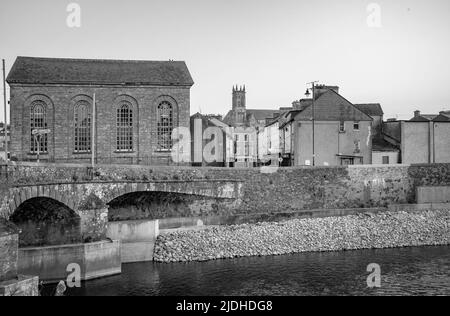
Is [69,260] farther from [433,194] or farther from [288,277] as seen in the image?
[433,194]

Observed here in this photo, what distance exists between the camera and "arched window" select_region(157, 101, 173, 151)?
39750 mm

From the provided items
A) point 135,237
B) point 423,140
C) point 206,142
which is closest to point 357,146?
point 423,140

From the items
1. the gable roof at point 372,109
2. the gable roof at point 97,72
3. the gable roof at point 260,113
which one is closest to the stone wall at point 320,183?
the gable roof at point 97,72

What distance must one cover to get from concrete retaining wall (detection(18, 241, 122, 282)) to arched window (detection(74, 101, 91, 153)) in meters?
16.2

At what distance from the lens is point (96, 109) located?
126ft

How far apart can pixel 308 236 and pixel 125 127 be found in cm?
1888

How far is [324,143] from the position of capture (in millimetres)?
41938
